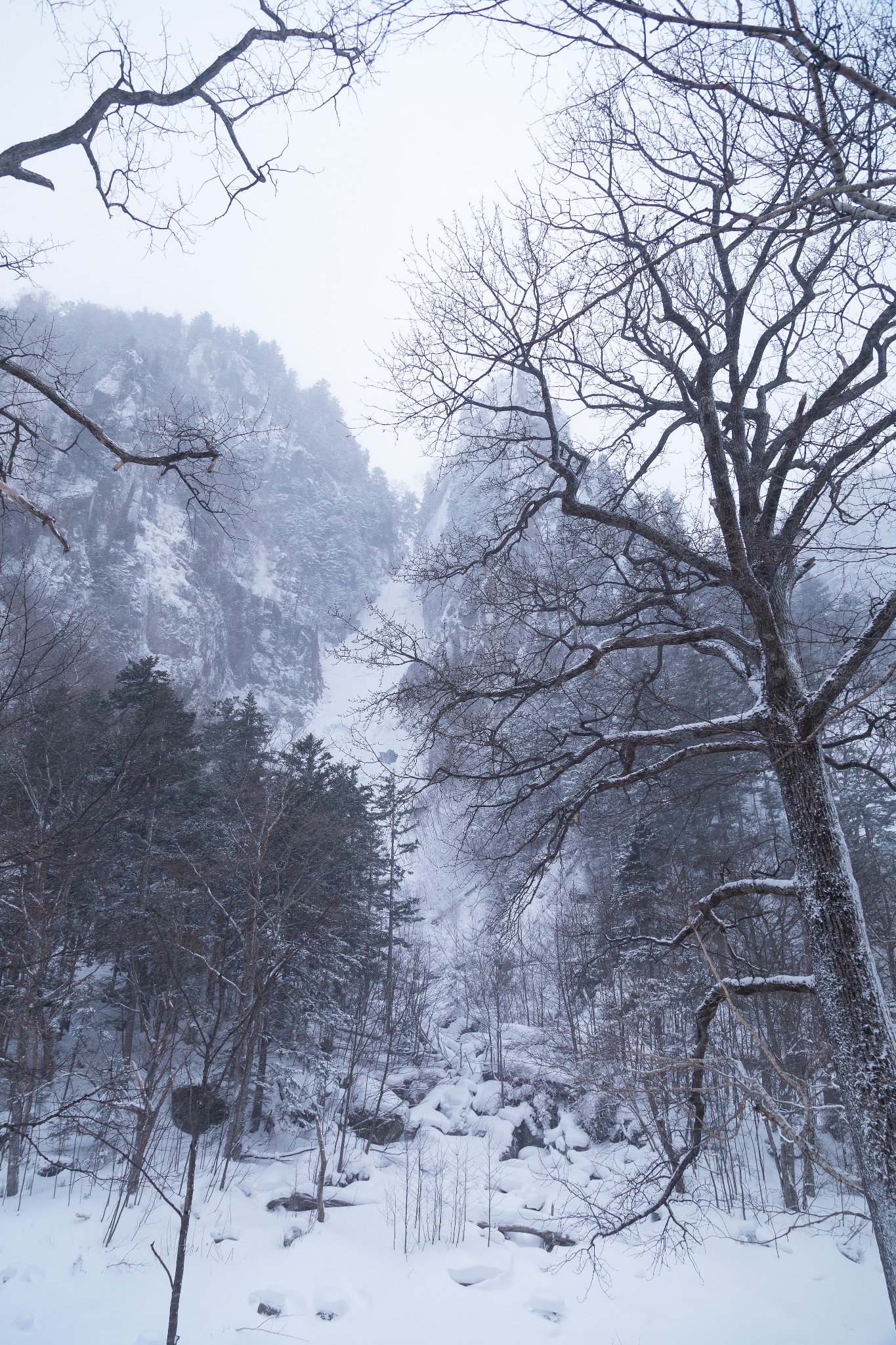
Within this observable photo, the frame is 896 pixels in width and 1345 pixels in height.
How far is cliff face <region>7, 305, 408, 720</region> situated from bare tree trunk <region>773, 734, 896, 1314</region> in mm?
41460

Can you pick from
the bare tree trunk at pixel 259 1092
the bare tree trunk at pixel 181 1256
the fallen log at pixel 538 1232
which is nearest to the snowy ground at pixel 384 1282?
the fallen log at pixel 538 1232

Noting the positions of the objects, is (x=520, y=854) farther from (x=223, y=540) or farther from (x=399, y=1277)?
(x=223, y=540)

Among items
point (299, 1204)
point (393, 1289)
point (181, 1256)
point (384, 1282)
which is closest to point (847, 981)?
point (181, 1256)

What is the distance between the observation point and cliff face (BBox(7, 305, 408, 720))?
60.3 meters

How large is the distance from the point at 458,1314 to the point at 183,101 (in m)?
12.5

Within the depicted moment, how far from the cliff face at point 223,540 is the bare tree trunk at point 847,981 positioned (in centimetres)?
4146

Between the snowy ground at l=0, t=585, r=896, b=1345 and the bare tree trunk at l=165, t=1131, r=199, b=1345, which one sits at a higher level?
the bare tree trunk at l=165, t=1131, r=199, b=1345

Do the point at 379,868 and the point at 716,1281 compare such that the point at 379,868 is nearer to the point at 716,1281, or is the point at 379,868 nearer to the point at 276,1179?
the point at 276,1179

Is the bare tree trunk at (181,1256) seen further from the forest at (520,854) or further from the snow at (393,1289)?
the snow at (393,1289)

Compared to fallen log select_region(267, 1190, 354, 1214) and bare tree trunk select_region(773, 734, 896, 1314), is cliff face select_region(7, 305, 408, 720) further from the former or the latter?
bare tree trunk select_region(773, 734, 896, 1314)

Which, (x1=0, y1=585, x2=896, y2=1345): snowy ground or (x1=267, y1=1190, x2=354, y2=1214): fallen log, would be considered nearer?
(x1=0, y1=585, x2=896, y2=1345): snowy ground

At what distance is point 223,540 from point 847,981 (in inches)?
1595

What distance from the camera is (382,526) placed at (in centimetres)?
9450

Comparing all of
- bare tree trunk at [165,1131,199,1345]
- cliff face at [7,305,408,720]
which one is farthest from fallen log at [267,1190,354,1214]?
cliff face at [7,305,408,720]
